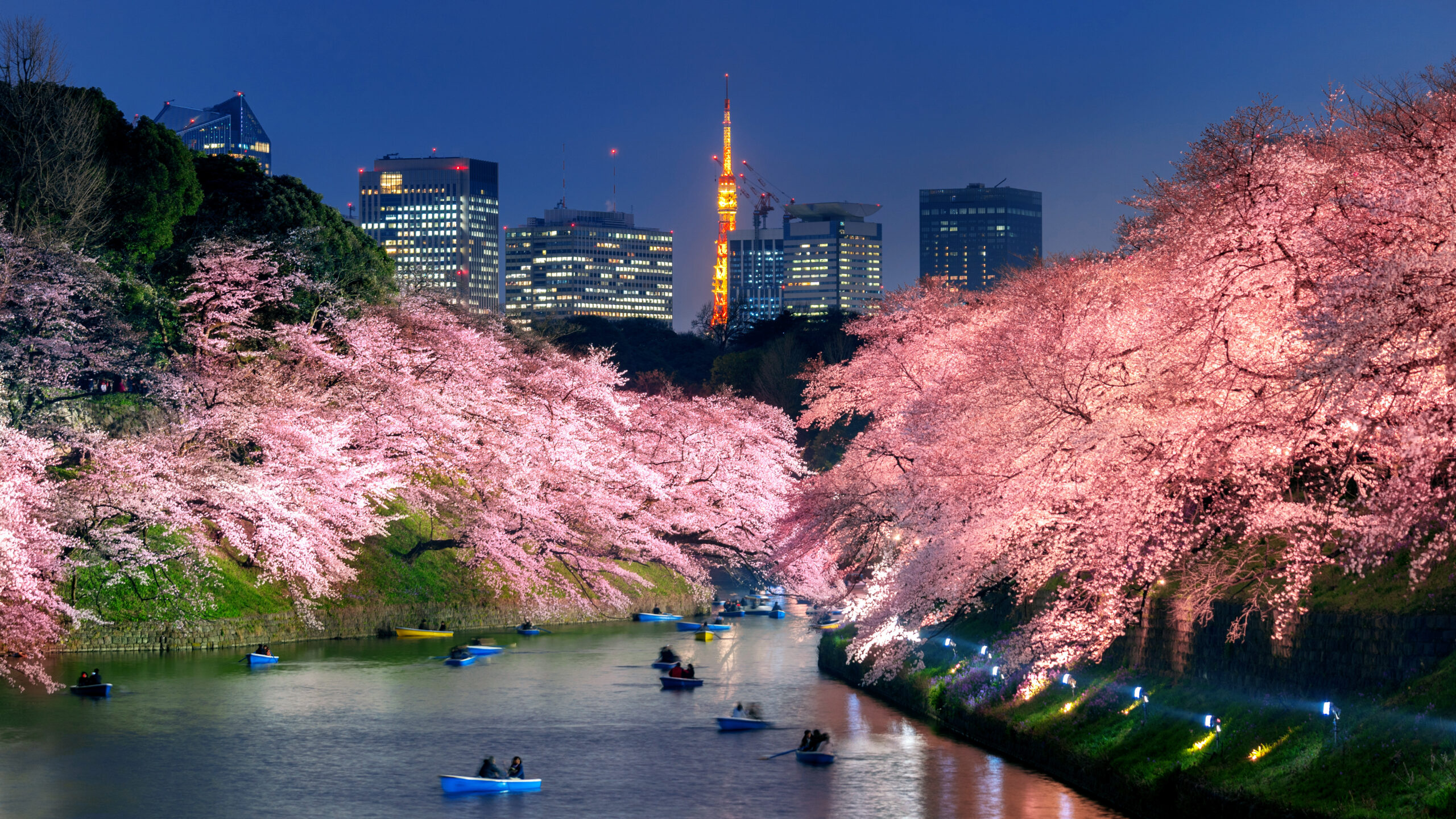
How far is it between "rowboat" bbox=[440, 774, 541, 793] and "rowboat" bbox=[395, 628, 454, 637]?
64.5 feet

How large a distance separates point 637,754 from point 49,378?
59.9ft

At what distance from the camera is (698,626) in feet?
156

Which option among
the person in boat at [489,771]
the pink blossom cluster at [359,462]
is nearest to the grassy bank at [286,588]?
the pink blossom cluster at [359,462]

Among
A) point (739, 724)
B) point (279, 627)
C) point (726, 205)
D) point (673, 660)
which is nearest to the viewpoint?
point (739, 724)

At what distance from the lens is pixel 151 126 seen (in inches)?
1505

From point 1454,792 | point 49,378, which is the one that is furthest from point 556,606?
point 1454,792

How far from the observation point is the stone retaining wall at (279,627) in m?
35.4

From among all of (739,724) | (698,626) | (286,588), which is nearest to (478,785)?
(739,724)

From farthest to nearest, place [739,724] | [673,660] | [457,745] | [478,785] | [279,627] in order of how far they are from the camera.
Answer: [279,627], [673,660], [739,724], [457,745], [478,785]

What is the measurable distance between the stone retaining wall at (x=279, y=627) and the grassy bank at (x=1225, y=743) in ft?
71.5

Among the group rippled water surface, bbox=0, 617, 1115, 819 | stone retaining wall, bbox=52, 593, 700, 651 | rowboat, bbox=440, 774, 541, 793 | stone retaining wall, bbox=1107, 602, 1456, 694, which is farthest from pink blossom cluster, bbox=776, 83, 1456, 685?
stone retaining wall, bbox=52, 593, 700, 651

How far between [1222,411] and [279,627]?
3059 cm

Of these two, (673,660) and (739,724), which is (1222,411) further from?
(673,660)

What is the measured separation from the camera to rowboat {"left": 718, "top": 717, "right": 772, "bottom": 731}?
2872cm
